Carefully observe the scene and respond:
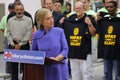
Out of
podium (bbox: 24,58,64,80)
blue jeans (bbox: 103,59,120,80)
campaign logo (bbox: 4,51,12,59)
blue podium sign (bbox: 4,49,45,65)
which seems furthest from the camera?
blue jeans (bbox: 103,59,120,80)

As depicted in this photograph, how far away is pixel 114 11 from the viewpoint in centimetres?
786

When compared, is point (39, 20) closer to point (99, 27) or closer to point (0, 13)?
→ point (99, 27)

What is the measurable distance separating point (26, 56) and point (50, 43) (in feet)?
1.72

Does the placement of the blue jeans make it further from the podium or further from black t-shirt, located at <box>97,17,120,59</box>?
the podium

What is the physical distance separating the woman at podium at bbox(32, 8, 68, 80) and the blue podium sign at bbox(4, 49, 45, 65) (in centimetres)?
39

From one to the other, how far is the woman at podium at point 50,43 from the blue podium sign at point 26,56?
39cm

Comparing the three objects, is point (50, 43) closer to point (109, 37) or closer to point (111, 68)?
point (109, 37)

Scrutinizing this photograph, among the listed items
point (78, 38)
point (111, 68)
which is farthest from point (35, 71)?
point (111, 68)

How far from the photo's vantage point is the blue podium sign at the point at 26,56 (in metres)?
4.89

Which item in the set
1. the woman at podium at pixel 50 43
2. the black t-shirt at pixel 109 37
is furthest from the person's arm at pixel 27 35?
the woman at podium at pixel 50 43

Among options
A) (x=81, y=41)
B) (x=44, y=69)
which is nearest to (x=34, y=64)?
(x=44, y=69)

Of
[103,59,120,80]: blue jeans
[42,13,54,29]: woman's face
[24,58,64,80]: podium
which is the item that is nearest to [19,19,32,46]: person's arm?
[103,59,120,80]: blue jeans

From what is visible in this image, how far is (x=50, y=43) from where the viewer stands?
5.41 meters

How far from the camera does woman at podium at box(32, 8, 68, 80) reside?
5301 mm
